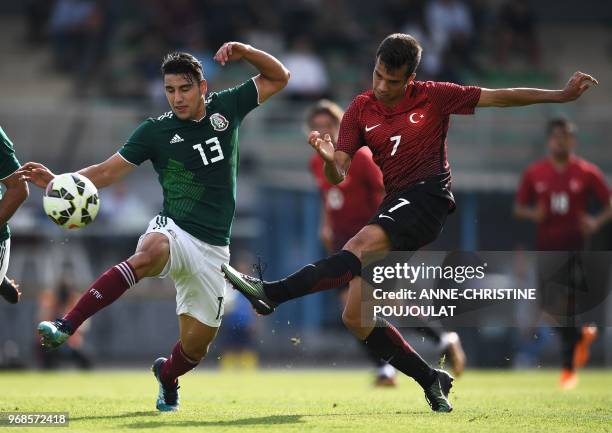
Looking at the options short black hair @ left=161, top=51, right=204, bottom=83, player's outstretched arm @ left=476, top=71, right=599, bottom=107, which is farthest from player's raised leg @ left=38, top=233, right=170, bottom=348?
player's outstretched arm @ left=476, top=71, right=599, bottom=107

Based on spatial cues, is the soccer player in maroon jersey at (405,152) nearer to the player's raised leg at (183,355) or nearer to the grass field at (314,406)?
the grass field at (314,406)

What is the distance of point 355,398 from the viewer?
33.1ft

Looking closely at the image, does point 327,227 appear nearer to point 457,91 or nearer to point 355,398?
point 355,398

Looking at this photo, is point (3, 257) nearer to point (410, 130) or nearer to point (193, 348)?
point (193, 348)

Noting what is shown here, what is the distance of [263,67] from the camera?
8.66m

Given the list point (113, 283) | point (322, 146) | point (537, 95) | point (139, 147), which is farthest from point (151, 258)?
point (537, 95)

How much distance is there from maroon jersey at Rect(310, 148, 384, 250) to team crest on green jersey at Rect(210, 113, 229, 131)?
11.6 ft

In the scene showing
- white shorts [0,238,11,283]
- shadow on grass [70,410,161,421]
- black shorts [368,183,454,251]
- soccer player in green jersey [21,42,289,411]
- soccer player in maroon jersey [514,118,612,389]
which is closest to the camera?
shadow on grass [70,410,161,421]

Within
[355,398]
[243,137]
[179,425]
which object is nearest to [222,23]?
[243,137]

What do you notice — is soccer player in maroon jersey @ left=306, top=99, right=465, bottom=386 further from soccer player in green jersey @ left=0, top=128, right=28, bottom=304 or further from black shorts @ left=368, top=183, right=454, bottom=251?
soccer player in green jersey @ left=0, top=128, right=28, bottom=304

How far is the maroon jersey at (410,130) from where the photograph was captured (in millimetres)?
8211

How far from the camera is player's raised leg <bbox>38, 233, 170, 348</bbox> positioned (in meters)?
7.43

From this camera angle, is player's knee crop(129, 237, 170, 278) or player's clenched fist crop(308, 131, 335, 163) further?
player's knee crop(129, 237, 170, 278)

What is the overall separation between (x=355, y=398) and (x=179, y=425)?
3.02m
